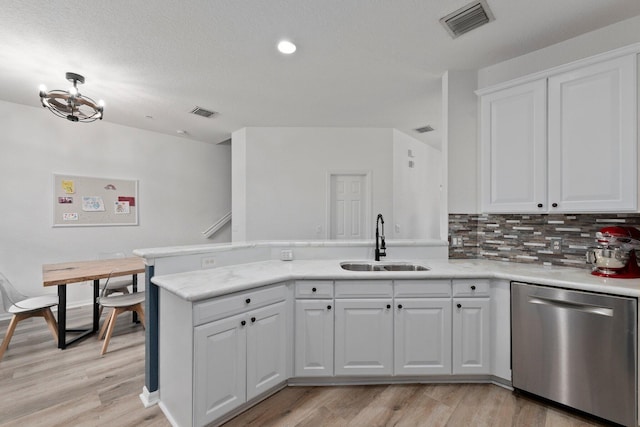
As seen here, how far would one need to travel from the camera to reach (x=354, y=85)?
3.15m

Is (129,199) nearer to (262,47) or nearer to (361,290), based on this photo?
(262,47)

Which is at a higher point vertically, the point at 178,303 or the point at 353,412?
the point at 178,303

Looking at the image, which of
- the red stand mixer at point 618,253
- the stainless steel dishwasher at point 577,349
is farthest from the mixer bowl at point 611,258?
the stainless steel dishwasher at point 577,349

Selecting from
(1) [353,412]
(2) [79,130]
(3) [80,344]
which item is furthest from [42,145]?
(1) [353,412]

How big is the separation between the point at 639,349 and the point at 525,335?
54cm

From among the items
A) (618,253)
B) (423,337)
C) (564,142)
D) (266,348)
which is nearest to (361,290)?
(423,337)

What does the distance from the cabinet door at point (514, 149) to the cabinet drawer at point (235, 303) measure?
1972 mm

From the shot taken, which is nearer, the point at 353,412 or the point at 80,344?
the point at 353,412

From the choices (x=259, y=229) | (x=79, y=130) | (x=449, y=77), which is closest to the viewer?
(x=449, y=77)

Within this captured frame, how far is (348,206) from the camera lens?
4.77 m

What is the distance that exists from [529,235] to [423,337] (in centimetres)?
138

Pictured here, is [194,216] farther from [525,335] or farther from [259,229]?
[525,335]

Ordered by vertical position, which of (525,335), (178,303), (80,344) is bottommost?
(80,344)

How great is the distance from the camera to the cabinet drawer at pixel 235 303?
1610 millimetres
